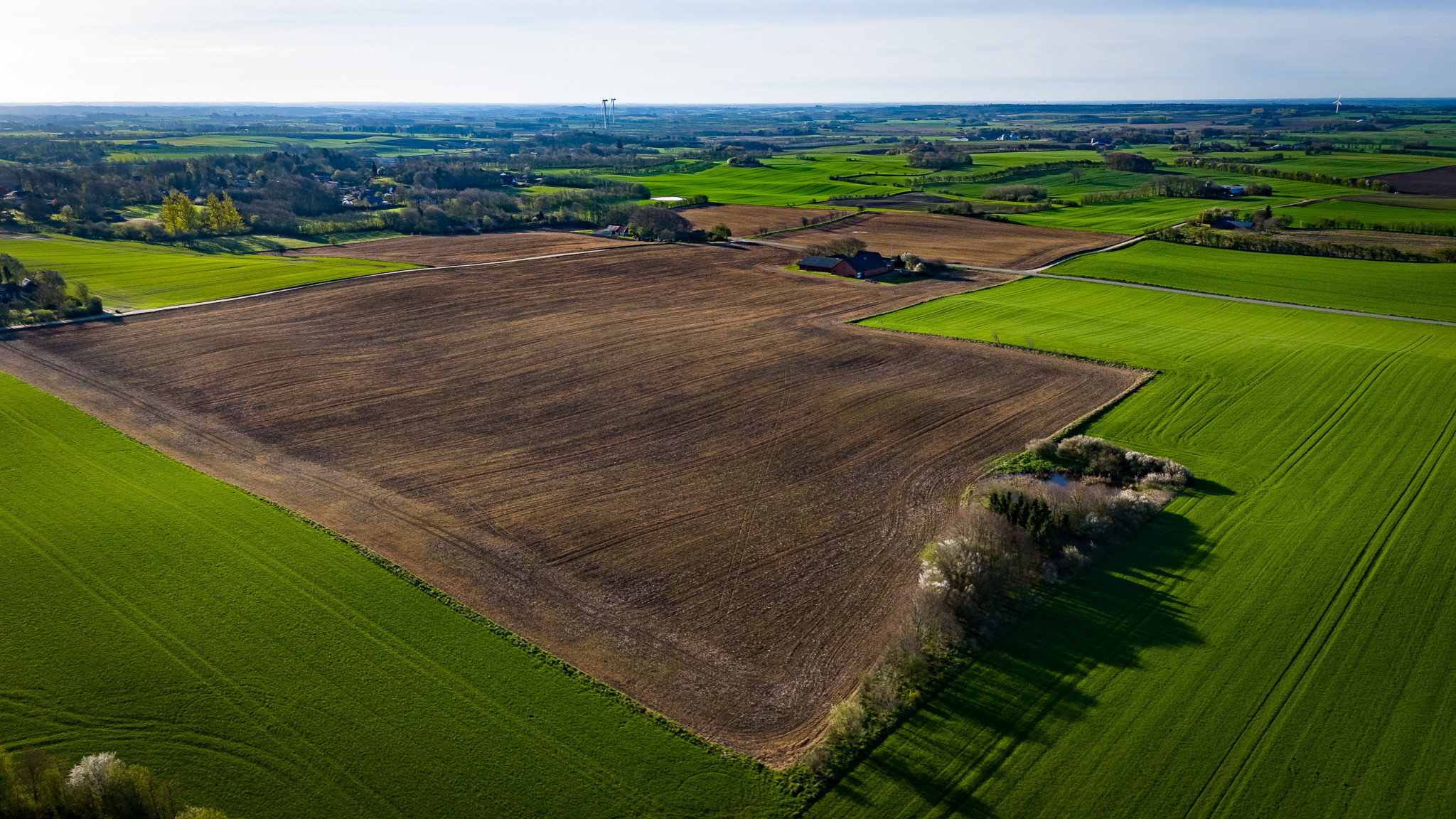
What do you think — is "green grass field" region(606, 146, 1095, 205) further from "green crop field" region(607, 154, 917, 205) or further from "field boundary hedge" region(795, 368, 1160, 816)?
"field boundary hedge" region(795, 368, 1160, 816)

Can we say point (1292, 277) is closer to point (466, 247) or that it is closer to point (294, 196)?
point (466, 247)

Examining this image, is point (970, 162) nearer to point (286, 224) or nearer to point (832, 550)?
point (286, 224)

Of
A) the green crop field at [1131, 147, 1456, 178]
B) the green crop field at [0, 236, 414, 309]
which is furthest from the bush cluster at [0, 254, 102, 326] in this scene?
the green crop field at [1131, 147, 1456, 178]

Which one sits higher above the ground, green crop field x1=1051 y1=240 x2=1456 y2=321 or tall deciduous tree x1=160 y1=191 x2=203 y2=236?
tall deciduous tree x1=160 y1=191 x2=203 y2=236

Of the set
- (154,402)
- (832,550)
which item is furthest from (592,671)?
(154,402)

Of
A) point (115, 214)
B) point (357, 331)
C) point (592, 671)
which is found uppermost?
point (115, 214)

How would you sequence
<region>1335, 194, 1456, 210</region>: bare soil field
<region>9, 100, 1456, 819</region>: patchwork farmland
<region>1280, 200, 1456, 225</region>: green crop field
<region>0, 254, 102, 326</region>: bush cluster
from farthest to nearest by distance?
<region>1335, 194, 1456, 210</region>: bare soil field, <region>1280, 200, 1456, 225</region>: green crop field, <region>0, 254, 102, 326</region>: bush cluster, <region>9, 100, 1456, 819</region>: patchwork farmland

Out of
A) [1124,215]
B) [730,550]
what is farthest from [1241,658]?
[1124,215]
